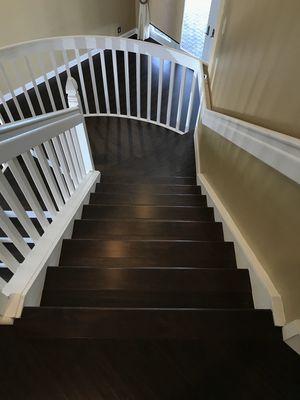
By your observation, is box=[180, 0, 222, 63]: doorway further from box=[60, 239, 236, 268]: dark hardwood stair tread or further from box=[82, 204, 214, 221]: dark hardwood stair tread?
box=[60, 239, 236, 268]: dark hardwood stair tread

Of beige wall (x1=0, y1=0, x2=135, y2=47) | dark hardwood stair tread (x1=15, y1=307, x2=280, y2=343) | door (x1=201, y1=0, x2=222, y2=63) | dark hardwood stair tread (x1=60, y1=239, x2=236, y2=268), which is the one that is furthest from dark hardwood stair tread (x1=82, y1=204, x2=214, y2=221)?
beige wall (x1=0, y1=0, x2=135, y2=47)

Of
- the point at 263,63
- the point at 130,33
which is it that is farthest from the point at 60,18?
the point at 263,63

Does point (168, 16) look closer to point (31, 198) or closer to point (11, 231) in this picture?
point (31, 198)

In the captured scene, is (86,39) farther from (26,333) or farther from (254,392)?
(254,392)

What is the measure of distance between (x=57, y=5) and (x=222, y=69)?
334 cm

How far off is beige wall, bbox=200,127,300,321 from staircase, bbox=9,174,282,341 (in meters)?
0.16

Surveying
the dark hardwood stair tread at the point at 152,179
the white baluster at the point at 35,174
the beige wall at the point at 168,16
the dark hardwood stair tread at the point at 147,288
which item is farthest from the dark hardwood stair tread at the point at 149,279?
the beige wall at the point at 168,16

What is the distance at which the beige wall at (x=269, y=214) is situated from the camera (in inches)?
38.9

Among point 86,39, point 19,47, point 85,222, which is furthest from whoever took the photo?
point 86,39

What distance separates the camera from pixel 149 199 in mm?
2408

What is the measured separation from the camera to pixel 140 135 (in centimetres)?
373

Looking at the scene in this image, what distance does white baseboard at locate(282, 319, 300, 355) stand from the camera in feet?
3.02

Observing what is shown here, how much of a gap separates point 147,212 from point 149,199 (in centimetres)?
34

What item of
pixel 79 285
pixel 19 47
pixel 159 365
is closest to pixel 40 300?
pixel 79 285
